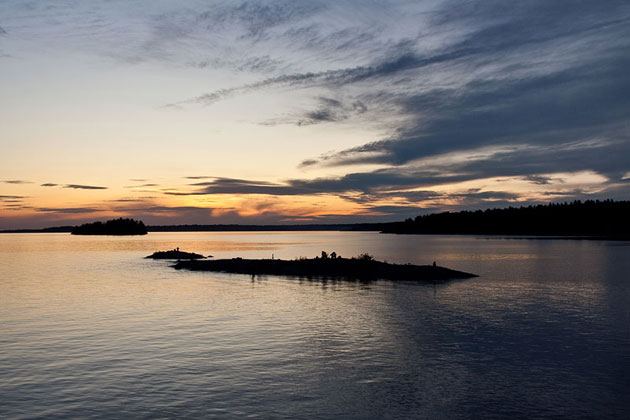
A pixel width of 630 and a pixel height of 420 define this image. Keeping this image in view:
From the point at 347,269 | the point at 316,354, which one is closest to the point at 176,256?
the point at 347,269

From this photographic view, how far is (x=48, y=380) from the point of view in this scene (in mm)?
24453

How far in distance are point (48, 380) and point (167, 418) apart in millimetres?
8847

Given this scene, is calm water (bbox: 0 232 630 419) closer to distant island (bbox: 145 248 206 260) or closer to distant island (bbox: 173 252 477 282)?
distant island (bbox: 173 252 477 282)

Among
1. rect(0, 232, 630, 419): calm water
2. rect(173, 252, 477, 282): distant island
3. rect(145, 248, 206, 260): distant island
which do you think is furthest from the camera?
rect(145, 248, 206, 260): distant island

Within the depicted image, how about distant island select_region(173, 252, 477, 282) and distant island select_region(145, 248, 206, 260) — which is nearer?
distant island select_region(173, 252, 477, 282)

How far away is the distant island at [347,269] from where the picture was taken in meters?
74.7

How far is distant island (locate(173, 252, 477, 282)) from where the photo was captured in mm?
74688

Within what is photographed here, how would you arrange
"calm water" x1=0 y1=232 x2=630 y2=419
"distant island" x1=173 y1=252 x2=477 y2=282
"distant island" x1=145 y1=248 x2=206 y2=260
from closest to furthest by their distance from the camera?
"calm water" x1=0 y1=232 x2=630 y2=419
"distant island" x1=173 y1=252 x2=477 y2=282
"distant island" x1=145 y1=248 x2=206 y2=260

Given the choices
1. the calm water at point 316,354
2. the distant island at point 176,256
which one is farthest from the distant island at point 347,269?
the distant island at point 176,256

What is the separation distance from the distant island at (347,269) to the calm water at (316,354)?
16063 millimetres

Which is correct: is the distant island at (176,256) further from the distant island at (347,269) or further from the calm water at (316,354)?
the calm water at (316,354)

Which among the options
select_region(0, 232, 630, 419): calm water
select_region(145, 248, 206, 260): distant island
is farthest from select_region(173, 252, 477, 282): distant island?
select_region(145, 248, 206, 260): distant island

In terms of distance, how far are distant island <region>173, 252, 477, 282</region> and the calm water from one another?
52.7 feet

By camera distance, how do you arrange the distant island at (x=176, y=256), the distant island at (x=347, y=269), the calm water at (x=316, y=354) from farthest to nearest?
1. the distant island at (x=176, y=256)
2. the distant island at (x=347, y=269)
3. the calm water at (x=316, y=354)
